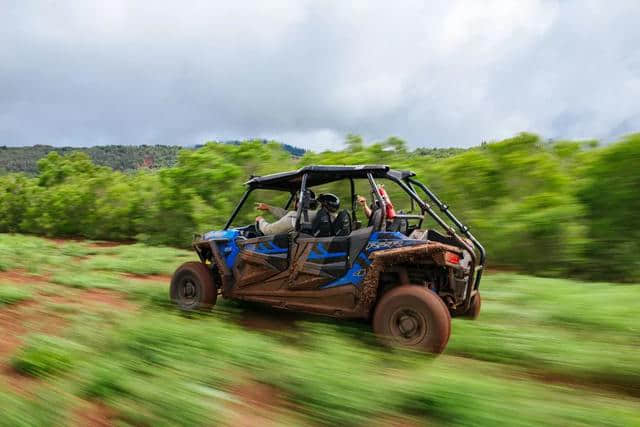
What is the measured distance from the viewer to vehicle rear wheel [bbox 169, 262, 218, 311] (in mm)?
6125

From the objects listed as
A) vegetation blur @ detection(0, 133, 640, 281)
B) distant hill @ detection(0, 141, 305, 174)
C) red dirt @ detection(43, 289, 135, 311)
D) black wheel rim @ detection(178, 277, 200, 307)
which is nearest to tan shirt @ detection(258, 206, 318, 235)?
black wheel rim @ detection(178, 277, 200, 307)

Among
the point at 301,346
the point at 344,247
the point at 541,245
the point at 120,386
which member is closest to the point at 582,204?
the point at 541,245

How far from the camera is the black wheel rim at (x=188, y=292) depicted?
626cm

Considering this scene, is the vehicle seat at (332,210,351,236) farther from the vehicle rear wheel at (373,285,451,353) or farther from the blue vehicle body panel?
the vehicle rear wheel at (373,285,451,353)

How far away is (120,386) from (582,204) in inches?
316

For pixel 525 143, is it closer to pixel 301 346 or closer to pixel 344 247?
pixel 344 247

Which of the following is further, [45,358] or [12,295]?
[12,295]

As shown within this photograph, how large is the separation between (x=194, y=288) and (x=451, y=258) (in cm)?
341

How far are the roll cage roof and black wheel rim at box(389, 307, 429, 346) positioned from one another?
144cm

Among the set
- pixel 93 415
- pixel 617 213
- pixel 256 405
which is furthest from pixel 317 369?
pixel 617 213

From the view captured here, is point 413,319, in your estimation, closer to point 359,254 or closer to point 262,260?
point 359,254

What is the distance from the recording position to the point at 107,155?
10756 centimetres

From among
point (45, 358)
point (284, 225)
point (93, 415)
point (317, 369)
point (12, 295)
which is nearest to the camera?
point (93, 415)

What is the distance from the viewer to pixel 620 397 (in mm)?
3406
